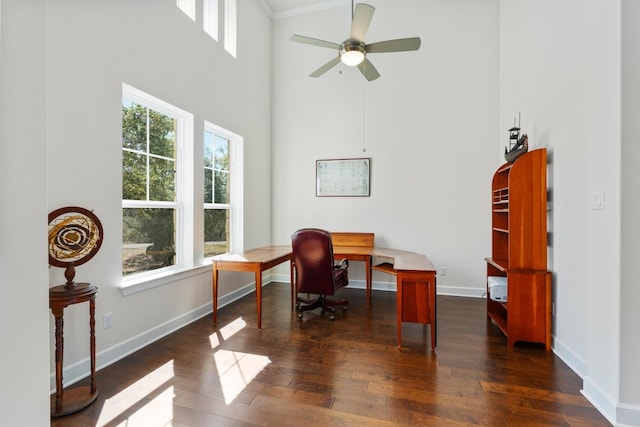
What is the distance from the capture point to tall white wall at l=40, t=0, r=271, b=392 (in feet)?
6.78

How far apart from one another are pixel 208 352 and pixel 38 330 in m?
1.74

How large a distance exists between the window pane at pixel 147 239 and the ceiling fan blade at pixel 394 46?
277cm

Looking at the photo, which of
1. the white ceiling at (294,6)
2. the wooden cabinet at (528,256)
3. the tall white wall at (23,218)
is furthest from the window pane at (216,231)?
the white ceiling at (294,6)

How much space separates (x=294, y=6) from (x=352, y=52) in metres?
2.98

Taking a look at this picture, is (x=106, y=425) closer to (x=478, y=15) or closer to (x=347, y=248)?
(x=347, y=248)

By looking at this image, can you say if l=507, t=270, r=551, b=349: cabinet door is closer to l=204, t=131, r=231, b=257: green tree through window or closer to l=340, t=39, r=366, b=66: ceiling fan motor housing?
l=340, t=39, r=366, b=66: ceiling fan motor housing

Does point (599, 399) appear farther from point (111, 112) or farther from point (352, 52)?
point (111, 112)

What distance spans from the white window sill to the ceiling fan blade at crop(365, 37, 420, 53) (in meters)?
3.05

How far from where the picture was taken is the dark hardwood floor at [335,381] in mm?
1781

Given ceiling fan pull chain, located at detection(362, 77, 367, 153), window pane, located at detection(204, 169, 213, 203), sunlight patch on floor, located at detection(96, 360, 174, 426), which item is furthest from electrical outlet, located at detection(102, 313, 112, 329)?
ceiling fan pull chain, located at detection(362, 77, 367, 153)

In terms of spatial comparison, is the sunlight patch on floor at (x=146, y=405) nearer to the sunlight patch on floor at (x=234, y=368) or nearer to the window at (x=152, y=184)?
the sunlight patch on floor at (x=234, y=368)

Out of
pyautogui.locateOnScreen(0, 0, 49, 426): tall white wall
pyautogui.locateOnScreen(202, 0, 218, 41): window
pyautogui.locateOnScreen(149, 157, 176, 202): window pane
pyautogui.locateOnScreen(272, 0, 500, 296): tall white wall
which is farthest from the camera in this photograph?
pyautogui.locateOnScreen(272, 0, 500, 296): tall white wall

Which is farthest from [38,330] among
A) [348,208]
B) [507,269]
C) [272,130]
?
[272,130]

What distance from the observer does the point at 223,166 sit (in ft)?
13.6
